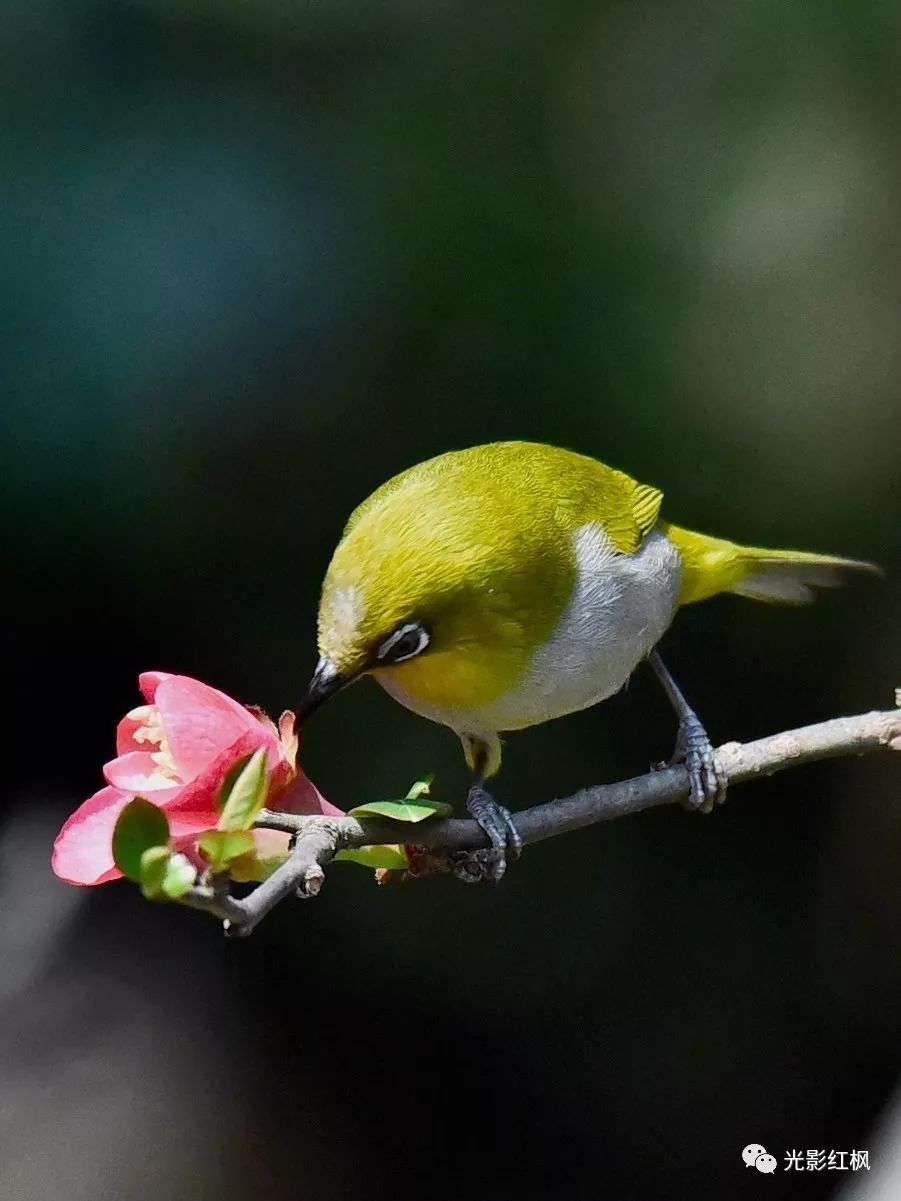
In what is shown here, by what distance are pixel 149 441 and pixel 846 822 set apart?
180cm

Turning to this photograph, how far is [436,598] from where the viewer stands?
1271 millimetres

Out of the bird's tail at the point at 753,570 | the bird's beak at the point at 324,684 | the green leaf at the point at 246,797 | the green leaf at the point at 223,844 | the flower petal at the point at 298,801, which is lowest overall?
the green leaf at the point at 223,844

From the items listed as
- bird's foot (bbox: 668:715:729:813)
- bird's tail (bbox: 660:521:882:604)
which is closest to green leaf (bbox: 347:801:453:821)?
bird's foot (bbox: 668:715:729:813)

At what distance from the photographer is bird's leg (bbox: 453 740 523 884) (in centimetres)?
119

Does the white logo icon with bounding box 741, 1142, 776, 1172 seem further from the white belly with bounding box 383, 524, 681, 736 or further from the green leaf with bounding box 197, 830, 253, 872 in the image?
the green leaf with bounding box 197, 830, 253, 872

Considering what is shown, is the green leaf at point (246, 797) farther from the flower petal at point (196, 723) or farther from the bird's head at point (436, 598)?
the bird's head at point (436, 598)

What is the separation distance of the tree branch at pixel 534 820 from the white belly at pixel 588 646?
0.16m

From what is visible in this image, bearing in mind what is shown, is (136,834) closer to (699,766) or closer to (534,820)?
(534,820)

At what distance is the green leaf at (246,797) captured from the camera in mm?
792

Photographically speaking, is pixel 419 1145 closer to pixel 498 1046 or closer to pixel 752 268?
pixel 498 1046

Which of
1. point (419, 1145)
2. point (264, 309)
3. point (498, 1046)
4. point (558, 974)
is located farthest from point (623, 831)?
point (264, 309)

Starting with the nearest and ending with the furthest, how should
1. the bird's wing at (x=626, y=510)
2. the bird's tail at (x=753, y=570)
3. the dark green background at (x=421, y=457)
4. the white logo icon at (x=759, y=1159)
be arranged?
the bird's wing at (x=626, y=510) < the bird's tail at (x=753, y=570) < the white logo icon at (x=759, y=1159) < the dark green background at (x=421, y=457)

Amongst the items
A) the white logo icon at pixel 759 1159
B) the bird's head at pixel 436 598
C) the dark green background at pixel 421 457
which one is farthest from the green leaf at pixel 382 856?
the dark green background at pixel 421 457

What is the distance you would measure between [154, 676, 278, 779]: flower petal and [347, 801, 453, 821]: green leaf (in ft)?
0.31
